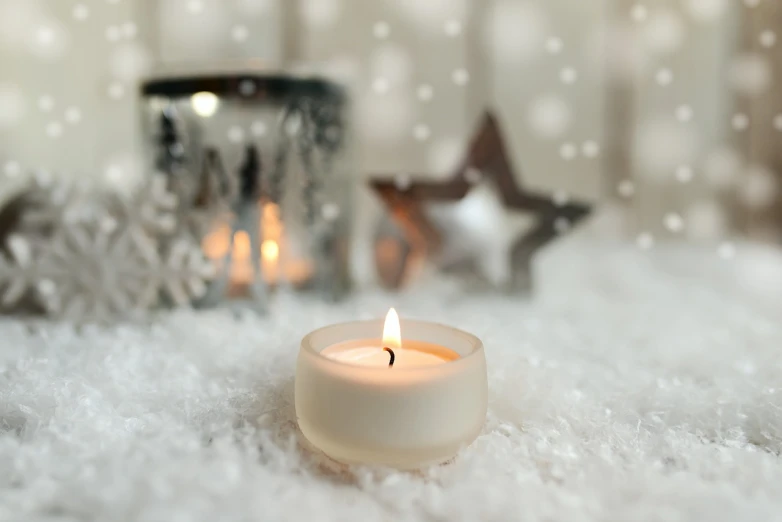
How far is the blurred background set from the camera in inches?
31.9

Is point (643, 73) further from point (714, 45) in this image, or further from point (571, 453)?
point (571, 453)

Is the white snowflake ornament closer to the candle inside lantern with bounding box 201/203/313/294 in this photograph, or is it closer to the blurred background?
the candle inside lantern with bounding box 201/203/313/294

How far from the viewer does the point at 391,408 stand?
29 centimetres

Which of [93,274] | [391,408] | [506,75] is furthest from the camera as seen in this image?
[506,75]

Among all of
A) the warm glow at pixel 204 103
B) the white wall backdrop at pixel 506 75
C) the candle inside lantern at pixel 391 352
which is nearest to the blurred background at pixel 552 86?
the white wall backdrop at pixel 506 75

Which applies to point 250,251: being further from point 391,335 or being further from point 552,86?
point 552,86

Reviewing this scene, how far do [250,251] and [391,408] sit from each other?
0.32m

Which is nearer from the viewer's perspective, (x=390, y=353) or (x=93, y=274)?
(x=390, y=353)

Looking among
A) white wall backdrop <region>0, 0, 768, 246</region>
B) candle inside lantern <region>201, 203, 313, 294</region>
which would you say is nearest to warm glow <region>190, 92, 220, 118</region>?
candle inside lantern <region>201, 203, 313, 294</region>

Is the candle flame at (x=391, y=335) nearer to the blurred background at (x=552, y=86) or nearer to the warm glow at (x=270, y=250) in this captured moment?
the warm glow at (x=270, y=250)

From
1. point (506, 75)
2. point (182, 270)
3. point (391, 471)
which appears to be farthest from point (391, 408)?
point (506, 75)

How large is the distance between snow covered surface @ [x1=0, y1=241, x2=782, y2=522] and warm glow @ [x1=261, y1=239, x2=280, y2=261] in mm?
45

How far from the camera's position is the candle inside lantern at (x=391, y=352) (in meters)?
0.33

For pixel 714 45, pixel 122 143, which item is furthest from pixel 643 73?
pixel 122 143
